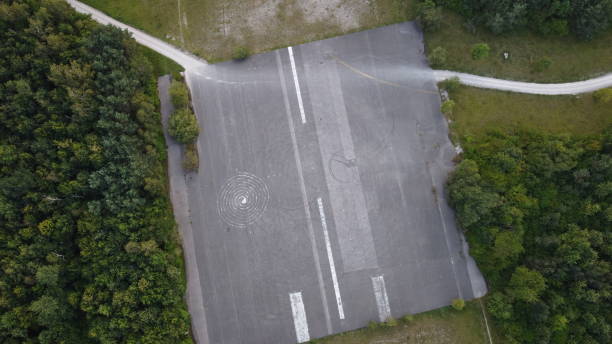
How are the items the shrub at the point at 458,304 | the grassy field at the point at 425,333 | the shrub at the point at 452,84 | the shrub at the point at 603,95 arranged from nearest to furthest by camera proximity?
the shrub at the point at 458,304, the grassy field at the point at 425,333, the shrub at the point at 603,95, the shrub at the point at 452,84

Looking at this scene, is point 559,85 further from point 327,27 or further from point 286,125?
point 286,125

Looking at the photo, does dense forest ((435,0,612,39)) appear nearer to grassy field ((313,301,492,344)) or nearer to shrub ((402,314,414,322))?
grassy field ((313,301,492,344))

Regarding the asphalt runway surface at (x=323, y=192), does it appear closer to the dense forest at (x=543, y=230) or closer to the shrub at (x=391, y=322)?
the shrub at (x=391, y=322)

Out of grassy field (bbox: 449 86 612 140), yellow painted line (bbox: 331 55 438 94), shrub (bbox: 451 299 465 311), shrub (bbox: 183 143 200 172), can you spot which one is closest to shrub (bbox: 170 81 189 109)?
shrub (bbox: 183 143 200 172)

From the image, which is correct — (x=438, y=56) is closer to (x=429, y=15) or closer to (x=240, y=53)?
(x=429, y=15)

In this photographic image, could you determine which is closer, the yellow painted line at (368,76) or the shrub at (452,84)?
the shrub at (452,84)

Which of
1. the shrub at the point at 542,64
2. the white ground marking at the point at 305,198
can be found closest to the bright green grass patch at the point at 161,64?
the white ground marking at the point at 305,198
